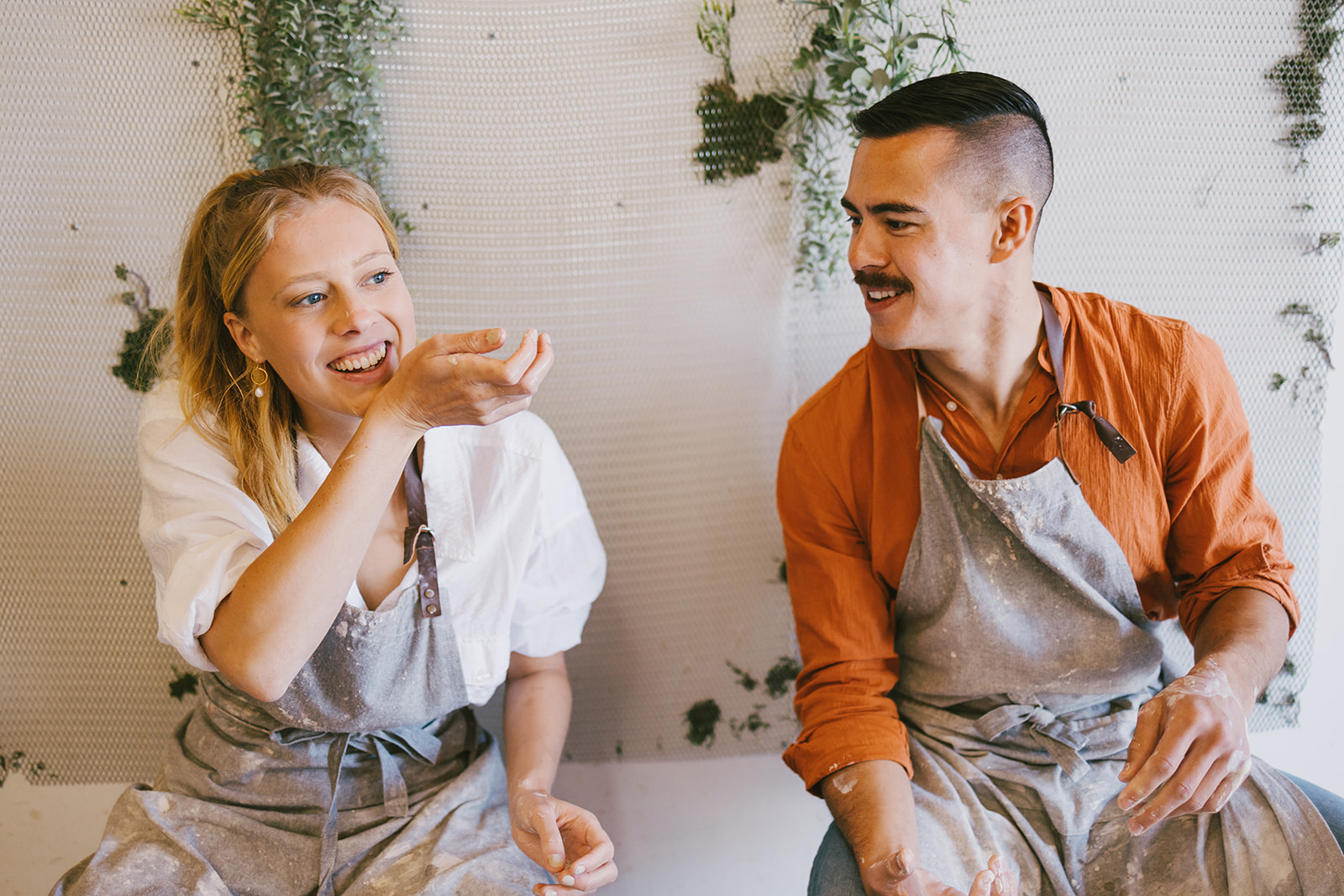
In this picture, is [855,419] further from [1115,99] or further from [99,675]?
[99,675]

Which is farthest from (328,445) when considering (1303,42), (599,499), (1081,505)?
(1303,42)

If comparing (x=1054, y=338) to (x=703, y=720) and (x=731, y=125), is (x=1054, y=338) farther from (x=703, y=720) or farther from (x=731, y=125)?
(x=703, y=720)

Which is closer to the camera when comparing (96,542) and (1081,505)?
(1081,505)

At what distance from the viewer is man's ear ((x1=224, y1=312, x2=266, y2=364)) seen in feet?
4.12

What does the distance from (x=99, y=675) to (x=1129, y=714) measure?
1740mm

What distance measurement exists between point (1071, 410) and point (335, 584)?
3.28 ft

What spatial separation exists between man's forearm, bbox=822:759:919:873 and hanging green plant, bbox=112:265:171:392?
1326 millimetres

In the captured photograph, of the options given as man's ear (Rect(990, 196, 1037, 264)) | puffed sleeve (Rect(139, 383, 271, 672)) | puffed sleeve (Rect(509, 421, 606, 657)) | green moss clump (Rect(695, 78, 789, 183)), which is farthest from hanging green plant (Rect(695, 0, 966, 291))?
puffed sleeve (Rect(139, 383, 271, 672))

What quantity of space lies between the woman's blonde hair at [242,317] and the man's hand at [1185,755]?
1.12 meters

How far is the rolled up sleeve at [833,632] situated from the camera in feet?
4.08

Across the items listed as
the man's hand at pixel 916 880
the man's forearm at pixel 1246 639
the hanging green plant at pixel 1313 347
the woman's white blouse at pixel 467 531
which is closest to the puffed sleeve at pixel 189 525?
the woman's white blouse at pixel 467 531

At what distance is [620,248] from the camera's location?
157 centimetres

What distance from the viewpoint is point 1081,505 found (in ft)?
4.04

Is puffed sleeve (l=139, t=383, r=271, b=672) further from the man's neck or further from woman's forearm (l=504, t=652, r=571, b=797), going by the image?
the man's neck
